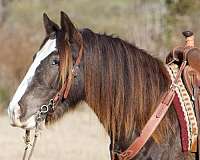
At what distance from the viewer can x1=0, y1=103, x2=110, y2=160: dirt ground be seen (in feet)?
27.8

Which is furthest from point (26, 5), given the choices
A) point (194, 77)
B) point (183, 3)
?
point (194, 77)

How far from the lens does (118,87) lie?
3.56 m

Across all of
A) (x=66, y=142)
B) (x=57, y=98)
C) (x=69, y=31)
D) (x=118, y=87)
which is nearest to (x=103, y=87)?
(x=118, y=87)

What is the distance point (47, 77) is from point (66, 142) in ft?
20.4

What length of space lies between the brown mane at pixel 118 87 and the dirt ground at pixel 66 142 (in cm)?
404

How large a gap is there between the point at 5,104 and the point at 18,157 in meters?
5.03

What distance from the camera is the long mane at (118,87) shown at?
11.6 ft

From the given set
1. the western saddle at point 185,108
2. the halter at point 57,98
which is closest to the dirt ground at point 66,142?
the western saddle at point 185,108

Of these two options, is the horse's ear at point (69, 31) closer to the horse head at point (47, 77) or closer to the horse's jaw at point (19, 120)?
the horse head at point (47, 77)

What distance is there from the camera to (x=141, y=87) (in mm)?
3582

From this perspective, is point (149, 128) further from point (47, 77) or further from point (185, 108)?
point (47, 77)

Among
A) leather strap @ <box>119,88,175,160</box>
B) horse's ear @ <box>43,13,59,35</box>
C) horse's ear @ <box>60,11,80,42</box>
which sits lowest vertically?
leather strap @ <box>119,88,175,160</box>

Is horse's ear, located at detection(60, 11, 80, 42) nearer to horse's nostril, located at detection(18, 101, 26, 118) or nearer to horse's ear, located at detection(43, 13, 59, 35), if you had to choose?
horse's ear, located at detection(43, 13, 59, 35)

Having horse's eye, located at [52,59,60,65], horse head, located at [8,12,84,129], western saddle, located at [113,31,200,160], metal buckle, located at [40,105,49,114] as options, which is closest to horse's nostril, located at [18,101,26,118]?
horse head, located at [8,12,84,129]
